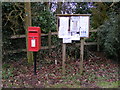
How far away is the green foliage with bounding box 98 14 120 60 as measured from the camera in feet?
21.1

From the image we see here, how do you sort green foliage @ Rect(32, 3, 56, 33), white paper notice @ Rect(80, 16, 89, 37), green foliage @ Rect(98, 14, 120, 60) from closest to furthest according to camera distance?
white paper notice @ Rect(80, 16, 89, 37) → green foliage @ Rect(98, 14, 120, 60) → green foliage @ Rect(32, 3, 56, 33)

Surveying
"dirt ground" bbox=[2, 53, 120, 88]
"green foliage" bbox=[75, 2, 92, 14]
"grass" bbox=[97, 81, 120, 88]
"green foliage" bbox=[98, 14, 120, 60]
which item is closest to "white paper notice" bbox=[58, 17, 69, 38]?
"dirt ground" bbox=[2, 53, 120, 88]

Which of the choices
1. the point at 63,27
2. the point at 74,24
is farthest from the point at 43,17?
the point at 74,24

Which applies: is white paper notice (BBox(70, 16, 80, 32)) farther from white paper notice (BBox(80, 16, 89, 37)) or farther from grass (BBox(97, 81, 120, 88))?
grass (BBox(97, 81, 120, 88))

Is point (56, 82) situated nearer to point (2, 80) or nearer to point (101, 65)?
point (2, 80)

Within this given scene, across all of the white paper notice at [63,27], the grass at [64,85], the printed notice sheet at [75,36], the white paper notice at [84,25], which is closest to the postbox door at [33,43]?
the white paper notice at [63,27]

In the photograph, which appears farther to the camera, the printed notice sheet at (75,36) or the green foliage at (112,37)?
the green foliage at (112,37)

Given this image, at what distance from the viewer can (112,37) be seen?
21.3 ft

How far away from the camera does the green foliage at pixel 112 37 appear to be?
21.1ft

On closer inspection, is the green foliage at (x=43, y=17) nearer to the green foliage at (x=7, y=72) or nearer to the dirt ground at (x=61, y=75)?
the dirt ground at (x=61, y=75)

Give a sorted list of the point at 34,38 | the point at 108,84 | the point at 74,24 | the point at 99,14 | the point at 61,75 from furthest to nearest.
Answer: the point at 99,14 → the point at 61,75 → the point at 74,24 → the point at 34,38 → the point at 108,84

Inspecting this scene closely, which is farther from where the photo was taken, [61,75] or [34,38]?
[61,75]

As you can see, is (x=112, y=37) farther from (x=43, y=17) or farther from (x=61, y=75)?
(x=43, y=17)

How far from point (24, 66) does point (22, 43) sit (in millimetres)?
1400
